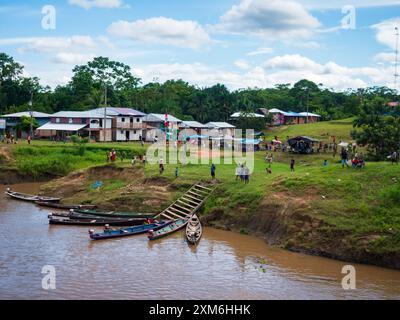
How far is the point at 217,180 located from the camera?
122 ft

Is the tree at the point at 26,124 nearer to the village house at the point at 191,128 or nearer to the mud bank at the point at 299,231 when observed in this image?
the village house at the point at 191,128

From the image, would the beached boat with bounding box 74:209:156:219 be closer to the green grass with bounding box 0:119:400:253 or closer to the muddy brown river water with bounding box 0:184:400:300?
Result: the green grass with bounding box 0:119:400:253

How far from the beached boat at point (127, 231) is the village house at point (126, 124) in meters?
36.5

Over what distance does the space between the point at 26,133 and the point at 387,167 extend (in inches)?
1946

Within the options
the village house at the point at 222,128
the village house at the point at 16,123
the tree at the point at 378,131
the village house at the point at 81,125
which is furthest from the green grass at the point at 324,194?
the village house at the point at 16,123

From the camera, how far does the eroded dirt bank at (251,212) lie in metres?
27.0

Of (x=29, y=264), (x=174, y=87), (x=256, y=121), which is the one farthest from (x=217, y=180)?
(x=174, y=87)

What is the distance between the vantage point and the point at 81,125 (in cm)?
6550

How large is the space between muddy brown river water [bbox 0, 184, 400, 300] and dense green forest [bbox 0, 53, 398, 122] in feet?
167

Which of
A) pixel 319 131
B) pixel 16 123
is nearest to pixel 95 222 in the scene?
pixel 319 131

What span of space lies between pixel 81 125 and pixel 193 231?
3898cm

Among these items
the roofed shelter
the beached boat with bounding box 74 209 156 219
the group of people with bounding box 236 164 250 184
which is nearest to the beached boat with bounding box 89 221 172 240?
the beached boat with bounding box 74 209 156 219

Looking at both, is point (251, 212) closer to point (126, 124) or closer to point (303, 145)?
point (303, 145)
